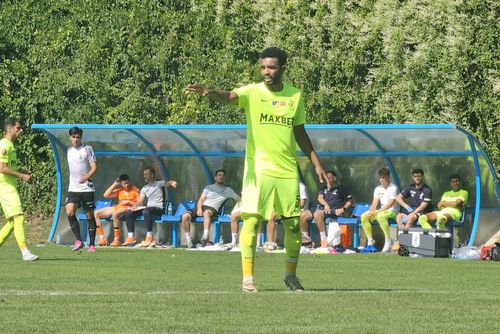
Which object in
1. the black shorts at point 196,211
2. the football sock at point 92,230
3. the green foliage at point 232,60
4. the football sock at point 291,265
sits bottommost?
the football sock at point 92,230

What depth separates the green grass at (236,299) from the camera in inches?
328

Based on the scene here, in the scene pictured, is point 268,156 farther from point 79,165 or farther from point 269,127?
point 79,165

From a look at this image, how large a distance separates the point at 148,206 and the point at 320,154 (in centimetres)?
350

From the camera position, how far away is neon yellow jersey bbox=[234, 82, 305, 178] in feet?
37.3

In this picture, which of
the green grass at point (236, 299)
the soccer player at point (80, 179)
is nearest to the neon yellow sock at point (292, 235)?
the green grass at point (236, 299)

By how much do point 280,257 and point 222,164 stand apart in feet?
19.2

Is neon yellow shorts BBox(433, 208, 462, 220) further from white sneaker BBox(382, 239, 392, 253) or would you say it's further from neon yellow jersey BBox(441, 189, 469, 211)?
white sneaker BBox(382, 239, 392, 253)

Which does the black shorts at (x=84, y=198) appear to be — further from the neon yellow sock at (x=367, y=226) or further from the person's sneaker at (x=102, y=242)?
the neon yellow sock at (x=367, y=226)

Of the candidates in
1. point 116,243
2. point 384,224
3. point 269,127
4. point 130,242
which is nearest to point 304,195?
point 384,224

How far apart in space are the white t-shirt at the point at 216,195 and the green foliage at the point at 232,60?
3572mm

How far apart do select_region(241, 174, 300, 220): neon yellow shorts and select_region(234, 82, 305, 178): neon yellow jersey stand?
72 mm

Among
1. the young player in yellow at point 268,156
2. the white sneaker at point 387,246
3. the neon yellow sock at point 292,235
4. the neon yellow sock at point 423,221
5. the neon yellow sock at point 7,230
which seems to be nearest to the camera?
the young player in yellow at point 268,156

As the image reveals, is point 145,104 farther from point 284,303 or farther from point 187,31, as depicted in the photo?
point 284,303

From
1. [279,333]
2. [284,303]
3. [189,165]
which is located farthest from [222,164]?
[279,333]
